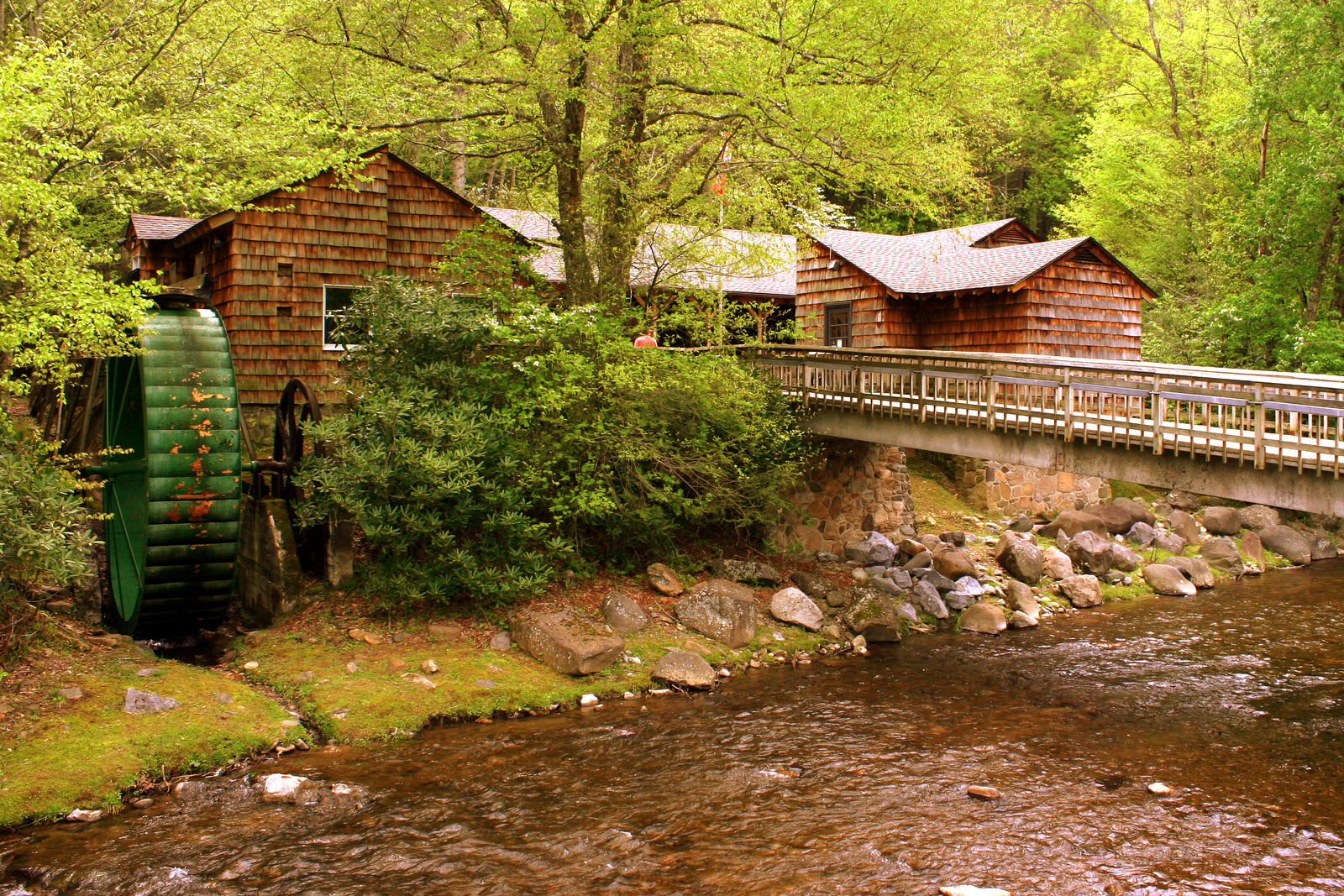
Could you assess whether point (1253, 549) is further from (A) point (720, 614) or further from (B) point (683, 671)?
(B) point (683, 671)

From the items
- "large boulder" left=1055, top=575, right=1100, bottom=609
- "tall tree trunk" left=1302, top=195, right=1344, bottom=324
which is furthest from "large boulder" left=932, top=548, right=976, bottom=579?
"tall tree trunk" left=1302, top=195, right=1344, bottom=324

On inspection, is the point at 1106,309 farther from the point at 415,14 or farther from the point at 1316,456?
the point at 415,14

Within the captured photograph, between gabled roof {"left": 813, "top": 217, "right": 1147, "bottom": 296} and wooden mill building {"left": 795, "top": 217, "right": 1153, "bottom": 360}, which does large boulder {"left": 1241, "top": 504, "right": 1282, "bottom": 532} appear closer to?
A: wooden mill building {"left": 795, "top": 217, "right": 1153, "bottom": 360}

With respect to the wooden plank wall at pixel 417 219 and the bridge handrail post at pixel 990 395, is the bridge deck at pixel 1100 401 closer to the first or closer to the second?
the bridge handrail post at pixel 990 395

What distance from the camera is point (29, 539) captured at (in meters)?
9.24

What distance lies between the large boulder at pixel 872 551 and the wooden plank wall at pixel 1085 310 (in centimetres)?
583

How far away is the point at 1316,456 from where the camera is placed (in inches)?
384

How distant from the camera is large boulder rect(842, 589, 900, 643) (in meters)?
14.0

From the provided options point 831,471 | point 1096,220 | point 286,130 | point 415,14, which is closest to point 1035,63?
point 1096,220

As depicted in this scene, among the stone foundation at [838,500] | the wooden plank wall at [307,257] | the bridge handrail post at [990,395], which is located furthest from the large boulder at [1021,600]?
the wooden plank wall at [307,257]

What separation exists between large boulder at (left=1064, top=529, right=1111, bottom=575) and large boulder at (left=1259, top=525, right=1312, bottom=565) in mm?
4281

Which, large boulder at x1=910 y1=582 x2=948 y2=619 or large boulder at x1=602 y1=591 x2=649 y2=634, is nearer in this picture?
large boulder at x1=602 y1=591 x2=649 y2=634

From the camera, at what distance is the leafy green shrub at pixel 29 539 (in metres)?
9.29

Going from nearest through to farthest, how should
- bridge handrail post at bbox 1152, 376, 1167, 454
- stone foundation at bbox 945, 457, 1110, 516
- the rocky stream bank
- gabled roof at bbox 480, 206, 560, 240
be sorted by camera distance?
the rocky stream bank
bridge handrail post at bbox 1152, 376, 1167, 454
stone foundation at bbox 945, 457, 1110, 516
gabled roof at bbox 480, 206, 560, 240
